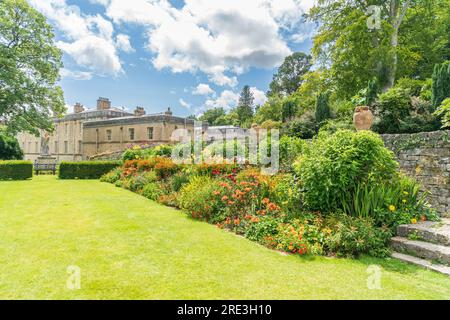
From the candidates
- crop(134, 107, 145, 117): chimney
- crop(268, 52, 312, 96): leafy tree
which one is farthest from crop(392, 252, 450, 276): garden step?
crop(268, 52, 312, 96): leafy tree

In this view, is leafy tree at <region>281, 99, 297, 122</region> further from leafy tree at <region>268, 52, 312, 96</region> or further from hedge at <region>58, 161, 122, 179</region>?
leafy tree at <region>268, 52, 312, 96</region>

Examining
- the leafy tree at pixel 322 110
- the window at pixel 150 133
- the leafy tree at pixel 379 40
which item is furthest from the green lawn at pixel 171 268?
the window at pixel 150 133

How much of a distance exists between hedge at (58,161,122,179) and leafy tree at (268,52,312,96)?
2962 centimetres

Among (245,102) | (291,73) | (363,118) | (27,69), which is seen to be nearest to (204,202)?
(363,118)

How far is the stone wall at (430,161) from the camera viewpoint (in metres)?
6.52

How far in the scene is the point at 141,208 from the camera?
308 inches

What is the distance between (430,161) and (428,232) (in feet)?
10.5

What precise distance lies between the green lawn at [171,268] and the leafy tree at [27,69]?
16136 mm

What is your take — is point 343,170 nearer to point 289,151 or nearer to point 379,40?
point 289,151

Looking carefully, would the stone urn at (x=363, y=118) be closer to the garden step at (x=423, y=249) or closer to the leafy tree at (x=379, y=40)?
the garden step at (x=423, y=249)

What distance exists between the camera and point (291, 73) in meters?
41.8
